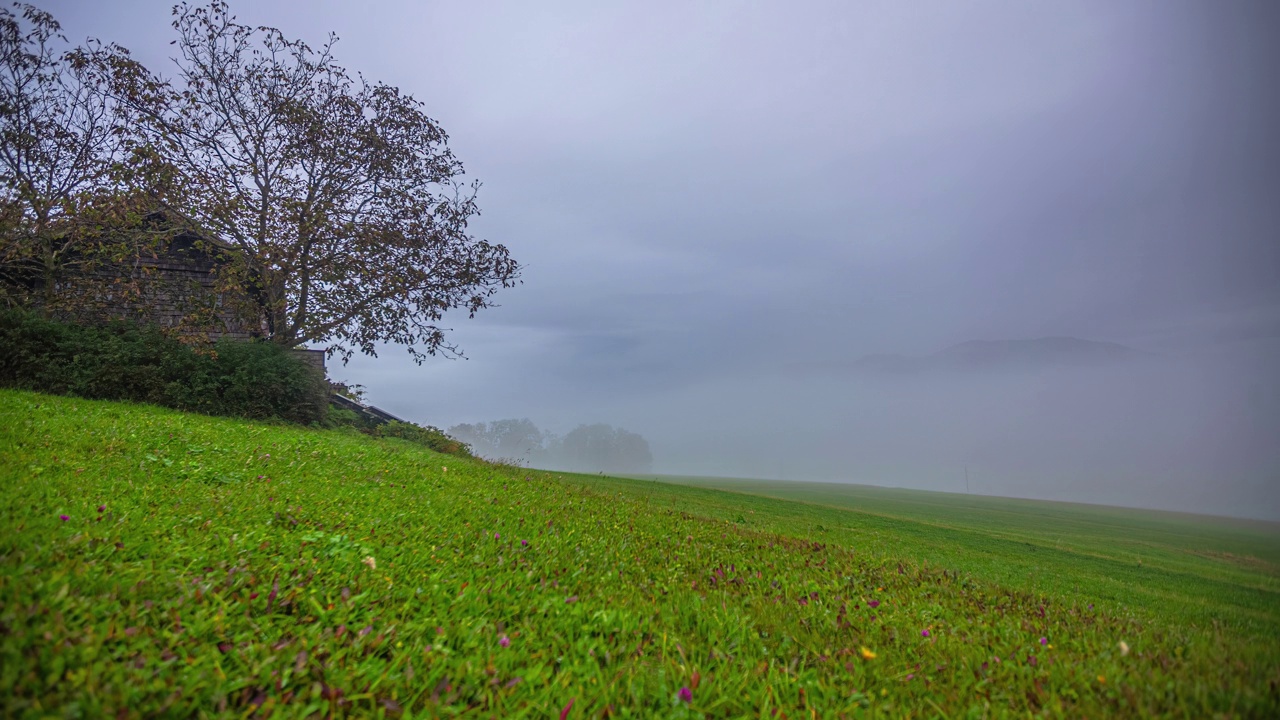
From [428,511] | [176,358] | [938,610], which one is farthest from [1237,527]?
[176,358]

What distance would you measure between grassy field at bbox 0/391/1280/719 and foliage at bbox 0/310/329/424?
8.56 metres

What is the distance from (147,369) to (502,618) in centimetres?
1724

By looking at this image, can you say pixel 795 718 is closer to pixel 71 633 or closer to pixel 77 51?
pixel 71 633

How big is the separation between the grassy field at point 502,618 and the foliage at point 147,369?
8.56 m

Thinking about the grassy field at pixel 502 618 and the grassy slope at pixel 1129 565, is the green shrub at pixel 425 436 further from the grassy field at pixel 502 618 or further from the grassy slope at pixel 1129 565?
the grassy field at pixel 502 618

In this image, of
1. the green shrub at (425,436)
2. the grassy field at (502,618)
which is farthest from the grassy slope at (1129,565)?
the green shrub at (425,436)

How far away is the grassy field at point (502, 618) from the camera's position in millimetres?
2746

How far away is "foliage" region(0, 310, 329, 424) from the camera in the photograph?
14.4 metres

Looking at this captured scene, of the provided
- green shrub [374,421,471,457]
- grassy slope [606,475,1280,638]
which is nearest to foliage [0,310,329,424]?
green shrub [374,421,471,457]

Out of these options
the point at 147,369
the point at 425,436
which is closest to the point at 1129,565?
the point at 425,436

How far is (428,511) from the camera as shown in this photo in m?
6.90

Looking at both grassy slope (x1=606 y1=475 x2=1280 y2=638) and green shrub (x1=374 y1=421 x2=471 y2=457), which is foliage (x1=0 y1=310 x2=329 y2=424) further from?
grassy slope (x1=606 y1=475 x2=1280 y2=638)

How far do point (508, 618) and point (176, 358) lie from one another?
1744 cm

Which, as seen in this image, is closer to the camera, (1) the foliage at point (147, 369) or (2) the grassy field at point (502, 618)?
(2) the grassy field at point (502, 618)
